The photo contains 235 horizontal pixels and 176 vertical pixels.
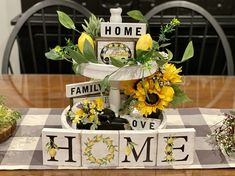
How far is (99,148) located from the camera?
36.3 inches

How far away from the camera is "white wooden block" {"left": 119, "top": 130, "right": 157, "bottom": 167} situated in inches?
36.0

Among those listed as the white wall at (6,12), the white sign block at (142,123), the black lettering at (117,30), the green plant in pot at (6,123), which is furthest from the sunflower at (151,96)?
the white wall at (6,12)

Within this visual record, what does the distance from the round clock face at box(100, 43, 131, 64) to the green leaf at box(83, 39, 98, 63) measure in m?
0.03

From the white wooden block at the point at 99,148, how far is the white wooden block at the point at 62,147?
2cm

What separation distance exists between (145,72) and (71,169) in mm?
282

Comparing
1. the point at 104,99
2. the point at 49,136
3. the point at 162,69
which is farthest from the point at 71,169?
the point at 162,69

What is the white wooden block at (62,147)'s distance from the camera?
916 mm

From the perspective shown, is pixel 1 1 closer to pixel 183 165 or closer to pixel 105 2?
pixel 105 2

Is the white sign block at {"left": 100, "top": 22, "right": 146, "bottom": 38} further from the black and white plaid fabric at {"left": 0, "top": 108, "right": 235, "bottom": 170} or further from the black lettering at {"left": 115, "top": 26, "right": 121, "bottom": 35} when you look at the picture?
the black and white plaid fabric at {"left": 0, "top": 108, "right": 235, "bottom": 170}

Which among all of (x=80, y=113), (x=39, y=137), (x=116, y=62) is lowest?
(x=39, y=137)

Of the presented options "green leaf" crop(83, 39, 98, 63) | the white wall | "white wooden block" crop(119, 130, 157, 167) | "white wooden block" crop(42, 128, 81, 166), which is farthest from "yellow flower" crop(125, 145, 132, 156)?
the white wall

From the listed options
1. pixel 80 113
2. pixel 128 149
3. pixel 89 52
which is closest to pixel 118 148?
pixel 128 149

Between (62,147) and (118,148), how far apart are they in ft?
0.42

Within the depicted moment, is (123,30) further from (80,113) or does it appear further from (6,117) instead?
(6,117)
